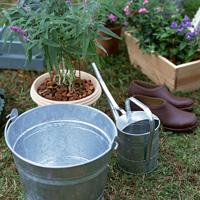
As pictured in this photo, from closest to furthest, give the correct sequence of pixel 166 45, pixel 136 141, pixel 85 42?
pixel 85 42
pixel 136 141
pixel 166 45

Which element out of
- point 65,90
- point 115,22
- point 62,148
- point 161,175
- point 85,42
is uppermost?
point 85,42

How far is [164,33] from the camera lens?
2.79 m

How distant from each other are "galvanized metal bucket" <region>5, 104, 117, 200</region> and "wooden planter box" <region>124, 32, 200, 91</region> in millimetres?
940

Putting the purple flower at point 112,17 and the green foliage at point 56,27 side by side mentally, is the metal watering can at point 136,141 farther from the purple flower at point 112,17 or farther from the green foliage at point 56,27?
the purple flower at point 112,17

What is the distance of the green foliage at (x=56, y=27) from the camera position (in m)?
1.96

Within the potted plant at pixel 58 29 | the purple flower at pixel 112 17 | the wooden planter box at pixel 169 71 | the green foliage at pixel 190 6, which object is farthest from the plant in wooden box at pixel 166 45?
the potted plant at pixel 58 29

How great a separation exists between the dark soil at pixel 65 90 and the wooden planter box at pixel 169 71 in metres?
0.59

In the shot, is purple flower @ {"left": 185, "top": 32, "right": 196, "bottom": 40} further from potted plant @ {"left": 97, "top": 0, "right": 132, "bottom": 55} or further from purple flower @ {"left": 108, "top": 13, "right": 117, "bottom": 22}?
purple flower @ {"left": 108, "top": 13, "right": 117, "bottom": 22}

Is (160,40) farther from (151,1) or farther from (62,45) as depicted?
(62,45)

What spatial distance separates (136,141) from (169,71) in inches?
33.0

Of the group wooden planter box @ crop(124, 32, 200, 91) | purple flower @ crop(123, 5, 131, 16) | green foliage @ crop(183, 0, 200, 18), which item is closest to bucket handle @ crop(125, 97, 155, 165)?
wooden planter box @ crop(124, 32, 200, 91)

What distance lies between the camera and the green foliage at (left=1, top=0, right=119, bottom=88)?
196 cm

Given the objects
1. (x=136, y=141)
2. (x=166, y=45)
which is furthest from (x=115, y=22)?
(x=136, y=141)

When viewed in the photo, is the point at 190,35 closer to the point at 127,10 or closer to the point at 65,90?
the point at 127,10
